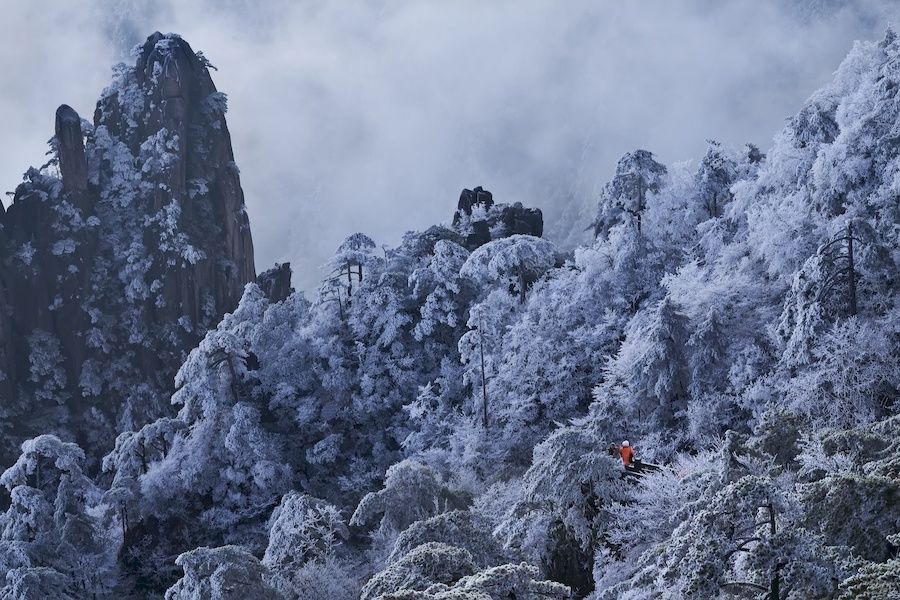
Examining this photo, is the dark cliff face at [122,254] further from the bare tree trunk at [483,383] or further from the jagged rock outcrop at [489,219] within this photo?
the bare tree trunk at [483,383]

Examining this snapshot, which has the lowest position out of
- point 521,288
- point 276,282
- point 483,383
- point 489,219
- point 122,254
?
point 483,383

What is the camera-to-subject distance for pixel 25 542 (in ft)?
130

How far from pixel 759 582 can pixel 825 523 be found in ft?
7.08

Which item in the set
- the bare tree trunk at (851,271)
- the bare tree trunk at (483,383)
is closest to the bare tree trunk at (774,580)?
the bare tree trunk at (851,271)

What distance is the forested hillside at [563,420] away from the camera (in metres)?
14.9

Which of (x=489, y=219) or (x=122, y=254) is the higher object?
(x=122, y=254)

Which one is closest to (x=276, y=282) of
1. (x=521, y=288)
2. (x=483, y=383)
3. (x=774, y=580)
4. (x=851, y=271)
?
(x=521, y=288)

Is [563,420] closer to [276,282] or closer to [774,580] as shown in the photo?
[774,580]

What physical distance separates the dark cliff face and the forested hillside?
9534mm

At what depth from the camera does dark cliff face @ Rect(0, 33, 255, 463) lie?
76.1m

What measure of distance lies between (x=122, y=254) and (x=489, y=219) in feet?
100.0

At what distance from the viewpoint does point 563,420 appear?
43.4 metres

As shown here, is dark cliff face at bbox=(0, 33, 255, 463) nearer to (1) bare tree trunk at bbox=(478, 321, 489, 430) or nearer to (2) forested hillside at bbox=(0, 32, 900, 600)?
(2) forested hillside at bbox=(0, 32, 900, 600)

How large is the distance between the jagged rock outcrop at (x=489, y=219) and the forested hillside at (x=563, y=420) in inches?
13.5
